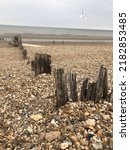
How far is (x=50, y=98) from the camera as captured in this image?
1041 centimetres

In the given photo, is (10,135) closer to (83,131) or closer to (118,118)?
(83,131)

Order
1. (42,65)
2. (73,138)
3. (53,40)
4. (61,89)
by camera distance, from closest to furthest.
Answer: (73,138), (61,89), (42,65), (53,40)

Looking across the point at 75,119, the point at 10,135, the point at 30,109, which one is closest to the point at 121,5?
the point at 75,119

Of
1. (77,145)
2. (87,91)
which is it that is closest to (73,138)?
(77,145)

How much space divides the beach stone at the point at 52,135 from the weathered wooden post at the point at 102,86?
151 centimetres

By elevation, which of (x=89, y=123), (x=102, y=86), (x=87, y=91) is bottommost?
(x=89, y=123)

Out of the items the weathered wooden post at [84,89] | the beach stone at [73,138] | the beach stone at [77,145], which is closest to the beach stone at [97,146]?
the beach stone at [77,145]

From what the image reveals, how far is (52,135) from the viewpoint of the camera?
25.0ft

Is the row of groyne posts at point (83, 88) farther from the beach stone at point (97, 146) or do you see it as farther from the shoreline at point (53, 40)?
the shoreline at point (53, 40)

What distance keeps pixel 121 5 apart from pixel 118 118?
3.85 feet

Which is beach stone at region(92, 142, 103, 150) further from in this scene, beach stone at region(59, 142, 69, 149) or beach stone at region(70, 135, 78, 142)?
beach stone at region(59, 142, 69, 149)

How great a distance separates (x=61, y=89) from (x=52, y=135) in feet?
5.12

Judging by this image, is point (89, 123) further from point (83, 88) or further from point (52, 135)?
point (83, 88)

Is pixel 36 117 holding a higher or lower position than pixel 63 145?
higher
